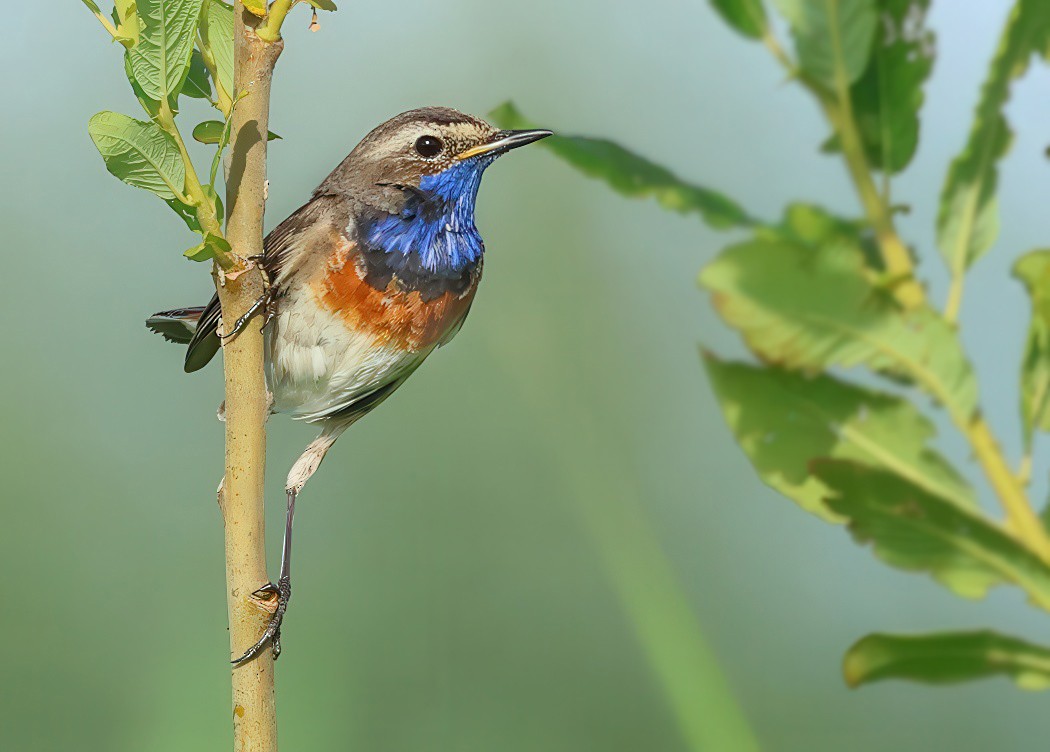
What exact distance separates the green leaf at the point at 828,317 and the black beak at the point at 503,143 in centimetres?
70

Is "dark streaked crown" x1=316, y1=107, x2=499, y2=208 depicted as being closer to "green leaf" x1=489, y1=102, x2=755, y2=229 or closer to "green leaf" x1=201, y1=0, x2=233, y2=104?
"green leaf" x1=201, y1=0, x2=233, y2=104

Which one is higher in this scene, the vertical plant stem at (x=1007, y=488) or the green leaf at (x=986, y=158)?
the green leaf at (x=986, y=158)

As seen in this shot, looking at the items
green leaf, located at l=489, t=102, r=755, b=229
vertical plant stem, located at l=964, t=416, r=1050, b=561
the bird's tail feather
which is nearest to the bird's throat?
the bird's tail feather

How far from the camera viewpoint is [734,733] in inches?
20.5

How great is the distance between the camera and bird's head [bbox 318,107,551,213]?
112 cm

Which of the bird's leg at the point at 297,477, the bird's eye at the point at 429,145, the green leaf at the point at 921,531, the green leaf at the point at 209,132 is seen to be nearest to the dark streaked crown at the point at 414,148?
the bird's eye at the point at 429,145

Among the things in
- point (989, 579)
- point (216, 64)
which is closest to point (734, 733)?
point (989, 579)

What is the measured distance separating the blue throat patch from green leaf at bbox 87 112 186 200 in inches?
22.5

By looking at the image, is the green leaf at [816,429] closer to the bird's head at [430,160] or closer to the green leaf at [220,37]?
the green leaf at [220,37]

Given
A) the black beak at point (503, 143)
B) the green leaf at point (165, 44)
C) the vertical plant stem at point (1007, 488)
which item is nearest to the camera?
the vertical plant stem at point (1007, 488)

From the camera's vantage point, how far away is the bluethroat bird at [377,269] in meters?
1.06

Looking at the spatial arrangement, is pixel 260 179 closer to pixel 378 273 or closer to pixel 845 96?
pixel 845 96

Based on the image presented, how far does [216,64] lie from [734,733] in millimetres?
447

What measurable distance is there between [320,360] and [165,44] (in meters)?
0.66
